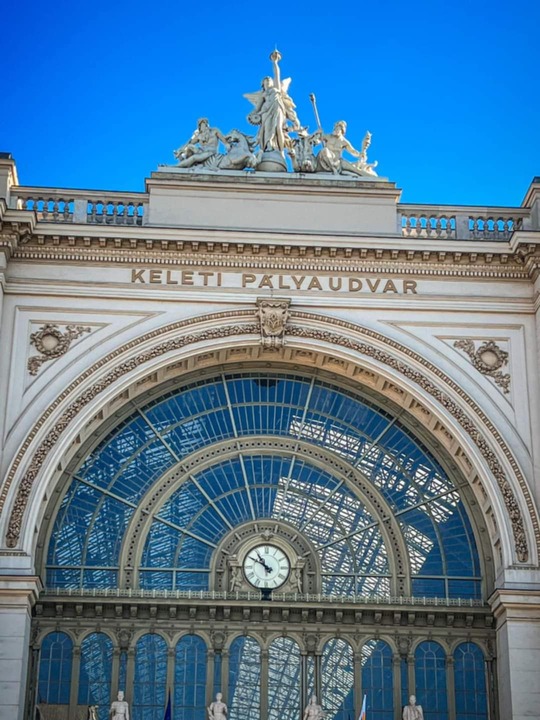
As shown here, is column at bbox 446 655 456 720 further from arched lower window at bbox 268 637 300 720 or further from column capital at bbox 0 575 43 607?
column capital at bbox 0 575 43 607

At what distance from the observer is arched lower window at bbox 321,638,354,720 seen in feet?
110

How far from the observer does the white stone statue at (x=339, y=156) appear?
37719 mm

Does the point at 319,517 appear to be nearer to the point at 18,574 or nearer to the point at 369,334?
the point at 369,334

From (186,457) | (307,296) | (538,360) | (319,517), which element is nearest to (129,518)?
(186,457)

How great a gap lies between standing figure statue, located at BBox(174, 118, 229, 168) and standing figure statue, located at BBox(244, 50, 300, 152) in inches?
39.1

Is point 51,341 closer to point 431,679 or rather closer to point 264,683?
point 264,683

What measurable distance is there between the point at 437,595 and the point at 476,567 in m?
1.11

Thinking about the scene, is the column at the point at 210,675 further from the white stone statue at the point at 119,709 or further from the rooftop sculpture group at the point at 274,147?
the rooftop sculpture group at the point at 274,147

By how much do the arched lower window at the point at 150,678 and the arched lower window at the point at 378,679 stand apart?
14.5 feet

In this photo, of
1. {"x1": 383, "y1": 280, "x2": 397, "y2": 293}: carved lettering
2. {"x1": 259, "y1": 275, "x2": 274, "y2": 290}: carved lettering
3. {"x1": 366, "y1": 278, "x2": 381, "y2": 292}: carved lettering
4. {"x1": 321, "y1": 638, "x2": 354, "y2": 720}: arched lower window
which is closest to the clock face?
{"x1": 321, "y1": 638, "x2": 354, "y2": 720}: arched lower window

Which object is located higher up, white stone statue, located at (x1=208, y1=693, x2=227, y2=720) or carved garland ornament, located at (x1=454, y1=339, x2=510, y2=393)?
carved garland ornament, located at (x1=454, y1=339, x2=510, y2=393)

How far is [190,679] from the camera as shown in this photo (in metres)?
33.7

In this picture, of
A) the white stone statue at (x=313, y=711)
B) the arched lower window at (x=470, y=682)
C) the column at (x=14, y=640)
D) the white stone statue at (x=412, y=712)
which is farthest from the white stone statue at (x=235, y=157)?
the white stone statue at (x=412, y=712)

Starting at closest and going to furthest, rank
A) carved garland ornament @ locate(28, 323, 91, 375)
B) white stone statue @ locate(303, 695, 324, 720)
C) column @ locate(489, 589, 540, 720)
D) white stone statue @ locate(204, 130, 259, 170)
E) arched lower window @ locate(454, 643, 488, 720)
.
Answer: column @ locate(489, 589, 540, 720) < white stone statue @ locate(303, 695, 324, 720) < arched lower window @ locate(454, 643, 488, 720) < carved garland ornament @ locate(28, 323, 91, 375) < white stone statue @ locate(204, 130, 259, 170)
